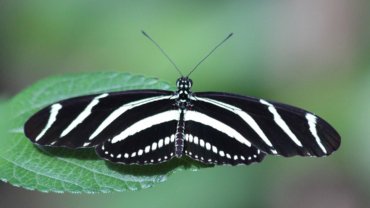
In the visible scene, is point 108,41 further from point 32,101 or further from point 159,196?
point 32,101

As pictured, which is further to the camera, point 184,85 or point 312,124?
point 184,85

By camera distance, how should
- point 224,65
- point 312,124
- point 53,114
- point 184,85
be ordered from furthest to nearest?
point 224,65 → point 184,85 → point 53,114 → point 312,124

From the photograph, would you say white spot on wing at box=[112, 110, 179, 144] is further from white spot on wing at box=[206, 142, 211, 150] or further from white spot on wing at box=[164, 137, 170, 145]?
white spot on wing at box=[206, 142, 211, 150]

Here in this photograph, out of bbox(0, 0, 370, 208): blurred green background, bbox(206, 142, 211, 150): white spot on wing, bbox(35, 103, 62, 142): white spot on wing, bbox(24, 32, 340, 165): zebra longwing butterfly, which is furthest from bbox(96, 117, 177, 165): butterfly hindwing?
bbox(0, 0, 370, 208): blurred green background

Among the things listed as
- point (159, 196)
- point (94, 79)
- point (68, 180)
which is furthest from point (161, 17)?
point (68, 180)

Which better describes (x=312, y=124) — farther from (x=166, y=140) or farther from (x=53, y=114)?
(x=53, y=114)

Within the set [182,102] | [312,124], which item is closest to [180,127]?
[182,102]

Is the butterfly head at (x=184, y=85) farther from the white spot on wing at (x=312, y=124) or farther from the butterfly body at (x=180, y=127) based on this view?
the white spot on wing at (x=312, y=124)
